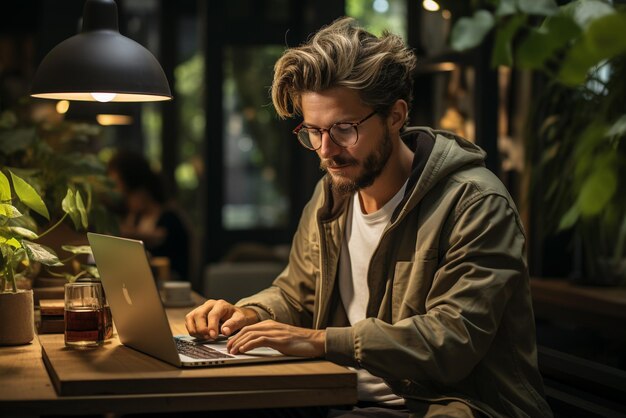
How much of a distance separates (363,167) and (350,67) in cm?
26

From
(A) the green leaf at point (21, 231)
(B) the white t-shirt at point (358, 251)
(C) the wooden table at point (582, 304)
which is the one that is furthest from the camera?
(C) the wooden table at point (582, 304)

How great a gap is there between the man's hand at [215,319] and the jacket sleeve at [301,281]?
0.24 m

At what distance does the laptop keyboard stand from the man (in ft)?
0.14

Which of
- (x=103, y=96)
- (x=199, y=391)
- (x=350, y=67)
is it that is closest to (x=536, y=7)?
(x=199, y=391)

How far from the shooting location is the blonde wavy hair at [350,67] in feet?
8.68

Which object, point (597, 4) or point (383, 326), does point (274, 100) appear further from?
point (597, 4)

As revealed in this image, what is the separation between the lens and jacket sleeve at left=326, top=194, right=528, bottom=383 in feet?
7.36

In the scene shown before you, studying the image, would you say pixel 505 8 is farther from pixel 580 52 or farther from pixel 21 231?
pixel 21 231

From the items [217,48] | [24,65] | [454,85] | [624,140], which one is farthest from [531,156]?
[24,65]

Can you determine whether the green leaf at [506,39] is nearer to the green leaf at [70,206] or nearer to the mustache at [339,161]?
the mustache at [339,161]

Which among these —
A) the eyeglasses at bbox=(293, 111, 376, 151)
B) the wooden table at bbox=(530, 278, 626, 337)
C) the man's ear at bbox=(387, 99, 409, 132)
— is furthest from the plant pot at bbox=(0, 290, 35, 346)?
the wooden table at bbox=(530, 278, 626, 337)

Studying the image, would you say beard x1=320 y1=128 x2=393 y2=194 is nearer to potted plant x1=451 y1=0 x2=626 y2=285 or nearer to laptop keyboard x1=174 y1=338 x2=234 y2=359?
laptop keyboard x1=174 y1=338 x2=234 y2=359

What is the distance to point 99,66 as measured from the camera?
274 cm

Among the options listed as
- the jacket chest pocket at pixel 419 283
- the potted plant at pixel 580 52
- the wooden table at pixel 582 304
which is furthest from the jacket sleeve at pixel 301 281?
the wooden table at pixel 582 304
